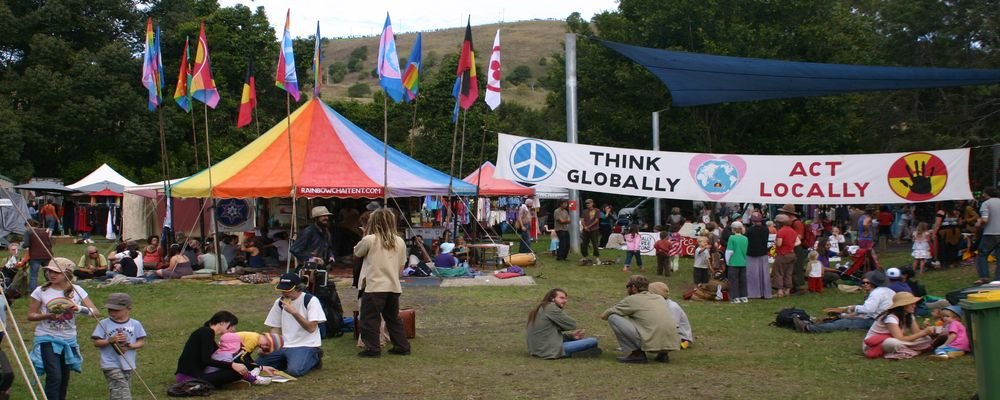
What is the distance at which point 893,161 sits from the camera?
1285 cm

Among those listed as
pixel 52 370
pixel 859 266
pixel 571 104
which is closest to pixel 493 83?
pixel 571 104

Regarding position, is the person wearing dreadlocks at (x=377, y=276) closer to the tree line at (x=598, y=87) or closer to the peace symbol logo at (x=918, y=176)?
the peace symbol logo at (x=918, y=176)

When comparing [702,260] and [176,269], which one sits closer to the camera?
[702,260]

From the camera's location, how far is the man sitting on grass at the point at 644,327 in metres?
9.88

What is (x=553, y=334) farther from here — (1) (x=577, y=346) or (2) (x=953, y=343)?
Answer: (2) (x=953, y=343)

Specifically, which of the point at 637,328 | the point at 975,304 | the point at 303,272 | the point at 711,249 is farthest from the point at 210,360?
the point at 711,249

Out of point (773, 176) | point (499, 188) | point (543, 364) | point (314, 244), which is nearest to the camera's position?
point (543, 364)

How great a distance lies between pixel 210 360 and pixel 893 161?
9.26 meters

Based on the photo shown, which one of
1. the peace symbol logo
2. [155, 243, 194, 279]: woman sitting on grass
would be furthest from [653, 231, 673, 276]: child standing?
[155, 243, 194, 279]: woman sitting on grass

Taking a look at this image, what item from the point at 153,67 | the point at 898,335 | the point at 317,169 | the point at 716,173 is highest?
the point at 153,67

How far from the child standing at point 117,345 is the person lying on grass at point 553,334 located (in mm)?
4240

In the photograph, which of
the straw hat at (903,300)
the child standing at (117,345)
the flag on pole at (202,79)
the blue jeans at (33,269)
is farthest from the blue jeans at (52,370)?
the flag on pole at (202,79)

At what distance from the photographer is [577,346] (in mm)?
10328

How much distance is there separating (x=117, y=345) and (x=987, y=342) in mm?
6453
